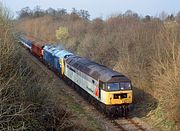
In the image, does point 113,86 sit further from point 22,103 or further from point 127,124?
point 22,103

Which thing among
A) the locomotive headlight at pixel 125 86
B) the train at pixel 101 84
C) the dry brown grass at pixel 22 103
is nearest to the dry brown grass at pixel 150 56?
the locomotive headlight at pixel 125 86

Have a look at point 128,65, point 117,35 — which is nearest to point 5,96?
point 128,65

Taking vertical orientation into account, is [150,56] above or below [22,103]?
below

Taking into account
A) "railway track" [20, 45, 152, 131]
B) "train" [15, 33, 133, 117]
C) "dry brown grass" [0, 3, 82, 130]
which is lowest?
"railway track" [20, 45, 152, 131]

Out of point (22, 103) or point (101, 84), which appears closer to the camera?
point (22, 103)

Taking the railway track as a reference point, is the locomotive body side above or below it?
above

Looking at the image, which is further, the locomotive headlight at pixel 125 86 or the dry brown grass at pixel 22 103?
the locomotive headlight at pixel 125 86

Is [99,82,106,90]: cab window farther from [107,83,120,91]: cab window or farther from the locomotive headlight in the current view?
the locomotive headlight

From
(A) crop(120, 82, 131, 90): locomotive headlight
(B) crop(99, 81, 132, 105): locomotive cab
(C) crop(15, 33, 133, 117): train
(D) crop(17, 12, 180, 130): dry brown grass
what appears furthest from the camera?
(A) crop(120, 82, 131, 90): locomotive headlight

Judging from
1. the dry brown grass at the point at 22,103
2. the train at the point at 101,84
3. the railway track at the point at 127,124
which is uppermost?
the dry brown grass at the point at 22,103

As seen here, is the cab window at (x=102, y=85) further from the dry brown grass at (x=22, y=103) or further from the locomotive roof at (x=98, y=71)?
the dry brown grass at (x=22, y=103)

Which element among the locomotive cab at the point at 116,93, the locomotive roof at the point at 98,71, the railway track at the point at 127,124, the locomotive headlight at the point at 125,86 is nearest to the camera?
the railway track at the point at 127,124

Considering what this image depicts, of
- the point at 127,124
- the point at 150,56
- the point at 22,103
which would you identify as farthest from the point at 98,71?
the point at 22,103

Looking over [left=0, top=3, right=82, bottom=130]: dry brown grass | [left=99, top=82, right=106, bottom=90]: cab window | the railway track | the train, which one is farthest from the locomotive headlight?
[left=0, top=3, right=82, bottom=130]: dry brown grass
